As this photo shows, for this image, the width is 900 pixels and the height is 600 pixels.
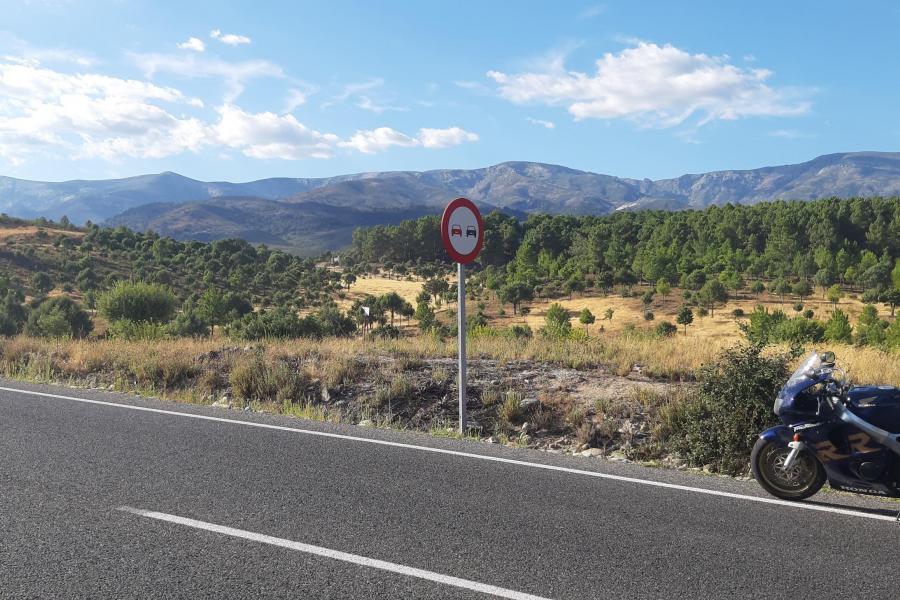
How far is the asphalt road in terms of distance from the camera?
12.2 feet

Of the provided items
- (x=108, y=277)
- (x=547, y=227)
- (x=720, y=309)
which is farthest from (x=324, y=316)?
(x=547, y=227)

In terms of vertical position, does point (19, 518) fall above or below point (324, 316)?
above

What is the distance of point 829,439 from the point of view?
521 centimetres

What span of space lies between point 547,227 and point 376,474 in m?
123

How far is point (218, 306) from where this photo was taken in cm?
5784

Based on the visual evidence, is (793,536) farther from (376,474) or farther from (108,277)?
(108,277)

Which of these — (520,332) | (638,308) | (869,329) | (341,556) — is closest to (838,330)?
(869,329)

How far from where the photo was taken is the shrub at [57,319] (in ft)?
145

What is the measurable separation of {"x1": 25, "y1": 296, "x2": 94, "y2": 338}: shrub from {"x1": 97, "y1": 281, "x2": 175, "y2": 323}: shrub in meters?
8.25

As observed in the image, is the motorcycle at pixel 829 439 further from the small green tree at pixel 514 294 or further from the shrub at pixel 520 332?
the small green tree at pixel 514 294

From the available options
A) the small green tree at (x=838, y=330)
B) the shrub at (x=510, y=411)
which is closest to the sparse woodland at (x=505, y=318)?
the shrub at (x=510, y=411)

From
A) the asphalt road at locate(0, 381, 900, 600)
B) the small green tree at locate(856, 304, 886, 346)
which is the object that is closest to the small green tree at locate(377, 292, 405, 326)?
the small green tree at locate(856, 304, 886, 346)

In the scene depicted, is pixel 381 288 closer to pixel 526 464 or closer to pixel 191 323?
pixel 191 323

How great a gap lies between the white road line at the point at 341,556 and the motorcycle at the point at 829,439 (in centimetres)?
287
